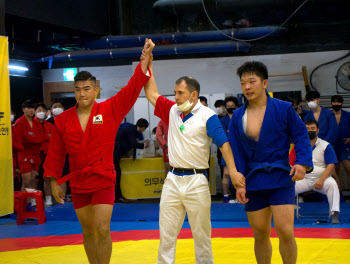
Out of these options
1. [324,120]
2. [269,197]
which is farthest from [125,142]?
[269,197]

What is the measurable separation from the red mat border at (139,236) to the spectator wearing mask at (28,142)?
231cm

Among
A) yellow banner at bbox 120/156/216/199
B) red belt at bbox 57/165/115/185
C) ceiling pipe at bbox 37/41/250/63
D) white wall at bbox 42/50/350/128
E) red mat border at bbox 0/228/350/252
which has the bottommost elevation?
red mat border at bbox 0/228/350/252

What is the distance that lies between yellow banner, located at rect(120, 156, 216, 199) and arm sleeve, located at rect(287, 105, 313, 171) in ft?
20.4

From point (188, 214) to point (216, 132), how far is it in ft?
2.20

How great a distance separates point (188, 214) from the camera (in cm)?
428

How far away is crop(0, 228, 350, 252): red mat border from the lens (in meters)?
6.16

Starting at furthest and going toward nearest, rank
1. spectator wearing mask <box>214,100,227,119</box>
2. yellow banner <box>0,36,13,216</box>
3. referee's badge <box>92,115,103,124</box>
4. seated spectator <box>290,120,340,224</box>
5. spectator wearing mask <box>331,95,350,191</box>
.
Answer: spectator wearing mask <box>214,100,227,119</box>
spectator wearing mask <box>331,95,350,191</box>
yellow banner <box>0,36,13,216</box>
seated spectator <box>290,120,340,224</box>
referee's badge <box>92,115,103,124</box>

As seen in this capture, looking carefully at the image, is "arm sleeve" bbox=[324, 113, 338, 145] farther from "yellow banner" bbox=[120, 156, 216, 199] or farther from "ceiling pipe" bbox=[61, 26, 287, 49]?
"ceiling pipe" bbox=[61, 26, 287, 49]

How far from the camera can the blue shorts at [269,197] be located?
3855mm

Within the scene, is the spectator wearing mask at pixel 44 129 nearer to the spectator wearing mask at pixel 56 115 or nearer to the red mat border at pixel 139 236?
the spectator wearing mask at pixel 56 115

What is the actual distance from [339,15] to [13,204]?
728cm

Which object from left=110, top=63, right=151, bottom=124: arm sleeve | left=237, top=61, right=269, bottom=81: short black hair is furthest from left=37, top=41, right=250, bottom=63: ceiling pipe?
left=237, top=61, right=269, bottom=81: short black hair

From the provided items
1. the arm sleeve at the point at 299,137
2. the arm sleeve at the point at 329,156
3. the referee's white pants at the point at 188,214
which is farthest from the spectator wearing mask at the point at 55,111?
the arm sleeve at the point at 299,137

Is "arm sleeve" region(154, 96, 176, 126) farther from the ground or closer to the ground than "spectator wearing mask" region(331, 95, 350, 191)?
farther from the ground
